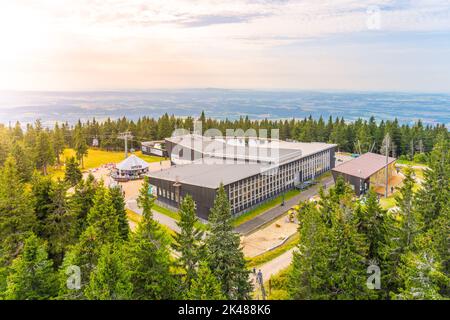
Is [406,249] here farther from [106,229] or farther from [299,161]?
[299,161]

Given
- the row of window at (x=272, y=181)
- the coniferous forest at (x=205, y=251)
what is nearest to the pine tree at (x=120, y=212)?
the coniferous forest at (x=205, y=251)

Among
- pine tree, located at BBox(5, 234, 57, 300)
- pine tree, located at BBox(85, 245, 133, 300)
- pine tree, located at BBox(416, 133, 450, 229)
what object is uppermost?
pine tree, located at BBox(416, 133, 450, 229)

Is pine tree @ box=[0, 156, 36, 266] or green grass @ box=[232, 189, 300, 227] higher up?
pine tree @ box=[0, 156, 36, 266]

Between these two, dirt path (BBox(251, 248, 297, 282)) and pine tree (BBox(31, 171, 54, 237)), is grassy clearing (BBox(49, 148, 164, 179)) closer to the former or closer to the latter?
pine tree (BBox(31, 171, 54, 237))

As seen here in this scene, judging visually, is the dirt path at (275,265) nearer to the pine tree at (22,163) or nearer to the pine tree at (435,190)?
the pine tree at (435,190)

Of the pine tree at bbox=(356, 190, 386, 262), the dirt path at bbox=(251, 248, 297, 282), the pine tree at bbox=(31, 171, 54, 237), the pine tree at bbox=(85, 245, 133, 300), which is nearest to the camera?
the pine tree at bbox=(85, 245, 133, 300)

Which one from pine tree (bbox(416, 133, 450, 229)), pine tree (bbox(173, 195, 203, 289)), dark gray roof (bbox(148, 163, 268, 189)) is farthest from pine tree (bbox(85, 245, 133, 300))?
dark gray roof (bbox(148, 163, 268, 189))

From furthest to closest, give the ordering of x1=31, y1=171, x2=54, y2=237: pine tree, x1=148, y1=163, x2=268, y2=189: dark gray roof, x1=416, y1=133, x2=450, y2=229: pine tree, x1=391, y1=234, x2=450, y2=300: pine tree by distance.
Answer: x1=148, y1=163, x2=268, y2=189: dark gray roof < x1=31, y1=171, x2=54, y2=237: pine tree < x1=416, y1=133, x2=450, y2=229: pine tree < x1=391, y1=234, x2=450, y2=300: pine tree
